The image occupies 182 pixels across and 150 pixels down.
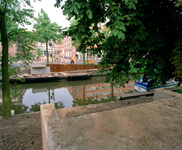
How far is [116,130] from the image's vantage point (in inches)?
107

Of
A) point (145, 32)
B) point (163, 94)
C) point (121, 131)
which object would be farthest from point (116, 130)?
point (163, 94)

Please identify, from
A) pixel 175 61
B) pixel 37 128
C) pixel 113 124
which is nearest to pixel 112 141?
pixel 113 124

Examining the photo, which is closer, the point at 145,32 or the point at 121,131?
the point at 121,131

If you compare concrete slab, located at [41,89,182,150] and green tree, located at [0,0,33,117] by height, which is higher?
green tree, located at [0,0,33,117]

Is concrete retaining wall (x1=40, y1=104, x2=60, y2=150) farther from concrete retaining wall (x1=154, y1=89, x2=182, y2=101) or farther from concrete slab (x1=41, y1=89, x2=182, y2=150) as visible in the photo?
concrete retaining wall (x1=154, y1=89, x2=182, y2=101)

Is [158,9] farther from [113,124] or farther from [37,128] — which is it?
[37,128]

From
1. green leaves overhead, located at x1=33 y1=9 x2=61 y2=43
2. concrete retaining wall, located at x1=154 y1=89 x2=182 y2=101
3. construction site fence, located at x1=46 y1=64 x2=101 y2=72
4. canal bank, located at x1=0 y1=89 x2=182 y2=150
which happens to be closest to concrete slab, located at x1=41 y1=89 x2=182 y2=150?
canal bank, located at x1=0 y1=89 x2=182 y2=150

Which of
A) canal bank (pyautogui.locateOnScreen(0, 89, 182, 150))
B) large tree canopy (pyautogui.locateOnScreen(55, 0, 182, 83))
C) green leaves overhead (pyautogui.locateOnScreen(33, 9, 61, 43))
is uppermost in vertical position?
green leaves overhead (pyautogui.locateOnScreen(33, 9, 61, 43))

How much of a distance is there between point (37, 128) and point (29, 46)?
13.4 feet

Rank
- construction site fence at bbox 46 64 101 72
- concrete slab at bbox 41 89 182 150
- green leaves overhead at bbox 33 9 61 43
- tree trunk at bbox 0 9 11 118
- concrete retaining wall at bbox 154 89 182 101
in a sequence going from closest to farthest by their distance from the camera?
concrete slab at bbox 41 89 182 150, concrete retaining wall at bbox 154 89 182 101, tree trunk at bbox 0 9 11 118, green leaves overhead at bbox 33 9 61 43, construction site fence at bbox 46 64 101 72

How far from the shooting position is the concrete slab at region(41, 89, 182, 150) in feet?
7.52

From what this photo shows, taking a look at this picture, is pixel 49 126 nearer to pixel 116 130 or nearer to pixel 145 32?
pixel 116 130

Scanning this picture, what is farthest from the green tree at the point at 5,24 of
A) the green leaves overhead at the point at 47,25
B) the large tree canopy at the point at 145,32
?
the green leaves overhead at the point at 47,25

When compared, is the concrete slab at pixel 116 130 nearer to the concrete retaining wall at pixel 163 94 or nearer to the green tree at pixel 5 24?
the concrete retaining wall at pixel 163 94
